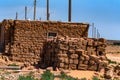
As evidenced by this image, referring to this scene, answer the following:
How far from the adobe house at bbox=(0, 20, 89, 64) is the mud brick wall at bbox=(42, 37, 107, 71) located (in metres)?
4.22

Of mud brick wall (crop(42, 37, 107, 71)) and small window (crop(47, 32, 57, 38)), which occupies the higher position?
small window (crop(47, 32, 57, 38))

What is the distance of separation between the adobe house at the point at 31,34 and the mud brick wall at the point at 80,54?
4.22 metres

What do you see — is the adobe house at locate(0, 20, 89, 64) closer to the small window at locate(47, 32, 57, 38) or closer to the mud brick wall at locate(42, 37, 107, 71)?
the small window at locate(47, 32, 57, 38)

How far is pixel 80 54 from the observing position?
23891 millimetres

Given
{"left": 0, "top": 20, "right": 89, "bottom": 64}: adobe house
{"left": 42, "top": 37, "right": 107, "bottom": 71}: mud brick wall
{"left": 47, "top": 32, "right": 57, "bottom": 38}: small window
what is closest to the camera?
{"left": 42, "top": 37, "right": 107, "bottom": 71}: mud brick wall

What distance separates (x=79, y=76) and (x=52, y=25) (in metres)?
7.84

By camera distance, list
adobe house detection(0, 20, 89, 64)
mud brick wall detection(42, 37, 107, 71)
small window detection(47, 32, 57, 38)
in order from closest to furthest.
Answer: mud brick wall detection(42, 37, 107, 71) < adobe house detection(0, 20, 89, 64) < small window detection(47, 32, 57, 38)

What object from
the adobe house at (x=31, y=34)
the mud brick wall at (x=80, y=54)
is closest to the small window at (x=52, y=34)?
the adobe house at (x=31, y=34)

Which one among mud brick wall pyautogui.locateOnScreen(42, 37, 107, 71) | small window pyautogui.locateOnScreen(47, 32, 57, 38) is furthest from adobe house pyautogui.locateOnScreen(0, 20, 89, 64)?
mud brick wall pyautogui.locateOnScreen(42, 37, 107, 71)

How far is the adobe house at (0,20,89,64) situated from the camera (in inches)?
1129

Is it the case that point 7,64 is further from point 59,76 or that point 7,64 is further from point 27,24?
point 59,76

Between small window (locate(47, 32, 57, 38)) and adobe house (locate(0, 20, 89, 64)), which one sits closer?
adobe house (locate(0, 20, 89, 64))

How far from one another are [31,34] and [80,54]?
6.15 meters

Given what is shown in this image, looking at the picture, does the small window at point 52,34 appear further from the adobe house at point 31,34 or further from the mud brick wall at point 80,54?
the mud brick wall at point 80,54
